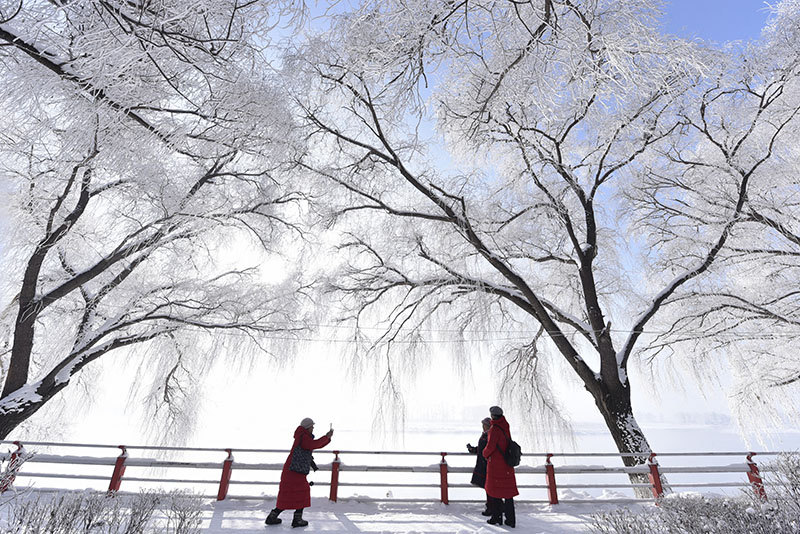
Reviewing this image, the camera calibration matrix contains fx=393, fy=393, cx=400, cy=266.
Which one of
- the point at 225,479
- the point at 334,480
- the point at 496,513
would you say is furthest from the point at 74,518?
the point at 496,513

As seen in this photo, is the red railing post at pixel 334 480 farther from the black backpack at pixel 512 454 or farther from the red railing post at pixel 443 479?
the black backpack at pixel 512 454

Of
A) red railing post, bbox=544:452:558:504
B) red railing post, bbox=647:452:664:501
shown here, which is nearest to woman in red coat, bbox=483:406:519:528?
red railing post, bbox=544:452:558:504

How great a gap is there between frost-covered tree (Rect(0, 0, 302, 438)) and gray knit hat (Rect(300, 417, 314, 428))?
3446mm

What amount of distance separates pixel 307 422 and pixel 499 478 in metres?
2.60

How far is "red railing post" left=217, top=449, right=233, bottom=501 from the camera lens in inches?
227

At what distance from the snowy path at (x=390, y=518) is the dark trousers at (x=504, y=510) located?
4.3 inches

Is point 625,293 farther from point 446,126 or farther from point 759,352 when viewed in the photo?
point 446,126

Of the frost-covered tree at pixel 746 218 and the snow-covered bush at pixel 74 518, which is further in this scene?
the frost-covered tree at pixel 746 218

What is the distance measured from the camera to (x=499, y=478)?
16.3ft

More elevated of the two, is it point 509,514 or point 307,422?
point 307,422

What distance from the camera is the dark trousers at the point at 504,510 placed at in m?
4.98

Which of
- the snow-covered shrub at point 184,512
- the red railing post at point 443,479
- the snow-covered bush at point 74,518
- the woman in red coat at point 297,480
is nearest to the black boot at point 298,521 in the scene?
the woman in red coat at point 297,480

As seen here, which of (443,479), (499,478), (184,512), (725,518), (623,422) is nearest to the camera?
(725,518)

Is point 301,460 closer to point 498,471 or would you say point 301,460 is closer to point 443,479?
point 443,479
